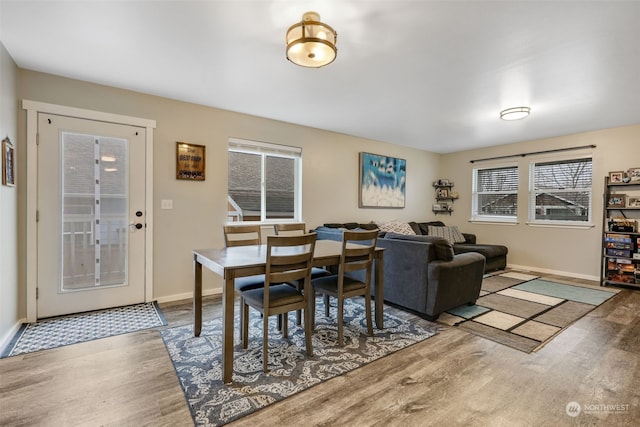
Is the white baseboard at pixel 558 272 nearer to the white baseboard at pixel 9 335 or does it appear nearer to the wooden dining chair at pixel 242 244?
the wooden dining chair at pixel 242 244

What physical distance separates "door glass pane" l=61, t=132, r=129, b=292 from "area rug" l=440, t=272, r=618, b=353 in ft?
11.8

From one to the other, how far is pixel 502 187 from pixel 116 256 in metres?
6.53

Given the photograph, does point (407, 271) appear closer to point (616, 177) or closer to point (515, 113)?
point (515, 113)

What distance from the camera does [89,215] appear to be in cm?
306

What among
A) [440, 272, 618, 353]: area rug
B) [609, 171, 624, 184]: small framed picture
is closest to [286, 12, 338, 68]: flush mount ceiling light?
[440, 272, 618, 353]: area rug

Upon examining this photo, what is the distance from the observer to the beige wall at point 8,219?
7.67 feet

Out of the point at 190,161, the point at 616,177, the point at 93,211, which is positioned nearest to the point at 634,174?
the point at 616,177

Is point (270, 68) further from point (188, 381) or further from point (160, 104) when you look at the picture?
point (188, 381)

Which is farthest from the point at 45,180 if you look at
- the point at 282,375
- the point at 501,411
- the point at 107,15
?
the point at 501,411

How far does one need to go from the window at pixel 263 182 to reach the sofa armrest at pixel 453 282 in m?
2.35

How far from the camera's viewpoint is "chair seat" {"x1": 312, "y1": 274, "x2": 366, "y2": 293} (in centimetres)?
254

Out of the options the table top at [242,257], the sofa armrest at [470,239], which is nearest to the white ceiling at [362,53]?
the table top at [242,257]

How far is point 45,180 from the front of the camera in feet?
9.36

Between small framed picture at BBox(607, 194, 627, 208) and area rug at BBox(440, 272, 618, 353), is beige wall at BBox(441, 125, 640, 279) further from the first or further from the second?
area rug at BBox(440, 272, 618, 353)
